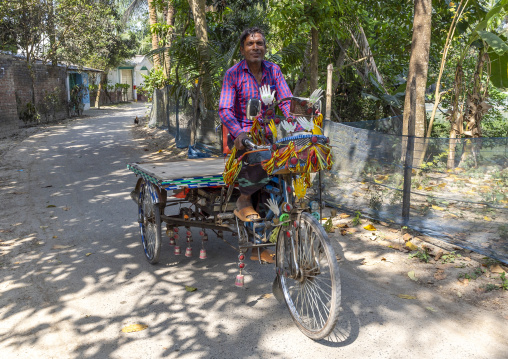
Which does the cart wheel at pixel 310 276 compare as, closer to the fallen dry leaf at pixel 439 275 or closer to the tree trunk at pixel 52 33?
the fallen dry leaf at pixel 439 275

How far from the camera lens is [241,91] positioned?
4605 mm

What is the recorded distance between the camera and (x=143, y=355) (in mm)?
3580

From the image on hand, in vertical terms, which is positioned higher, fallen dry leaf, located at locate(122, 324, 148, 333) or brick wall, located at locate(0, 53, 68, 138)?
brick wall, located at locate(0, 53, 68, 138)

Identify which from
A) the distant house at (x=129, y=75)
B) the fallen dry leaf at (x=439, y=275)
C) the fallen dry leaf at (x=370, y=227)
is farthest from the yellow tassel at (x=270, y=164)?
the distant house at (x=129, y=75)

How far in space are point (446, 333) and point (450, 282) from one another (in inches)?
41.6

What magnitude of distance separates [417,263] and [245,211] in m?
2.14

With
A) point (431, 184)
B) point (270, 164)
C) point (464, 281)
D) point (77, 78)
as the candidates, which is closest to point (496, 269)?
point (464, 281)

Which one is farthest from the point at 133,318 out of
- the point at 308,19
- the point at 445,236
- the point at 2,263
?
the point at 308,19

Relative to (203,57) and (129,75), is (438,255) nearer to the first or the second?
(203,57)

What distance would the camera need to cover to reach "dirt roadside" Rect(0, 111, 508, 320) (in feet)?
14.9

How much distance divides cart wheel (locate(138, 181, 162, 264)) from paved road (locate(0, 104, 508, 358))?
6.5 inches

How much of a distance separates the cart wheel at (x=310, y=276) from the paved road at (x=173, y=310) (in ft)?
0.52

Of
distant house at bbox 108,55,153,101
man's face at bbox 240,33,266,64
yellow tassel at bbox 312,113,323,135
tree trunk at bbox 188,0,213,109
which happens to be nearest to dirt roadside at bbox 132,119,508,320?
yellow tassel at bbox 312,113,323,135

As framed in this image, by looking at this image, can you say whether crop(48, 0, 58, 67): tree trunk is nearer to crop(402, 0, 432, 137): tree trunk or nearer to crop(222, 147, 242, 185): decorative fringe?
crop(402, 0, 432, 137): tree trunk
